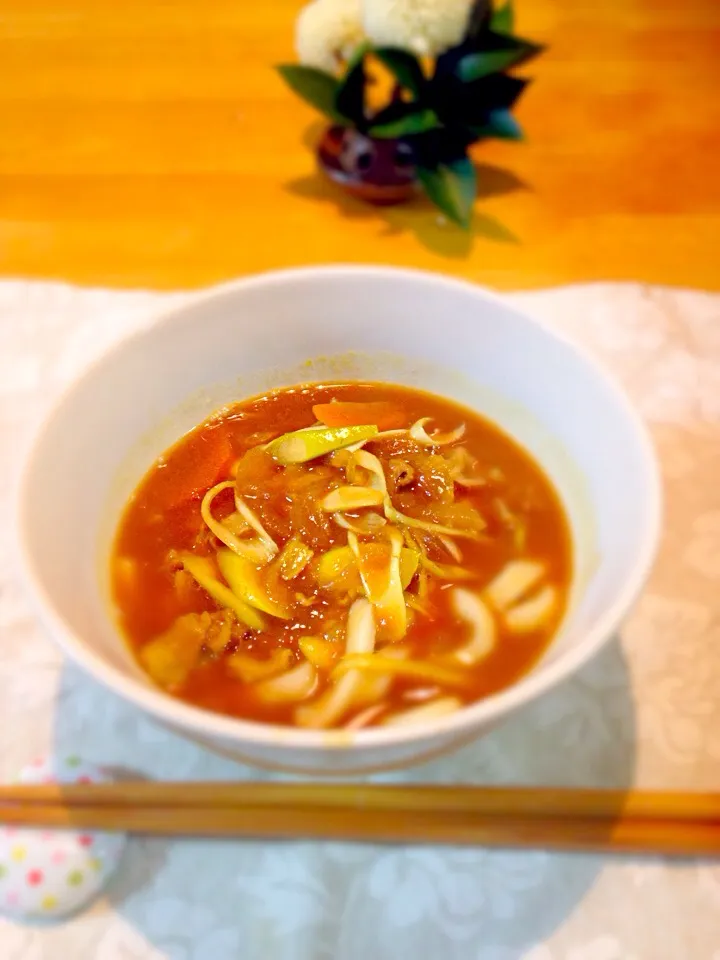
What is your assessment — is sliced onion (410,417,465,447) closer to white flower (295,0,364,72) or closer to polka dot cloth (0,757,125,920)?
polka dot cloth (0,757,125,920)

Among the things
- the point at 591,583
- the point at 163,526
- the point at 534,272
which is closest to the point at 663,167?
the point at 534,272

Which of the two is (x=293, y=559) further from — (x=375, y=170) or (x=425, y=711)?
(x=375, y=170)

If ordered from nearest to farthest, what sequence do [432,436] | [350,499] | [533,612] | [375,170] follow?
1. [533,612]
2. [350,499]
3. [432,436]
4. [375,170]

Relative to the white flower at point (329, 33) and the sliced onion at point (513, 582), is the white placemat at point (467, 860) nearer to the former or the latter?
the sliced onion at point (513, 582)

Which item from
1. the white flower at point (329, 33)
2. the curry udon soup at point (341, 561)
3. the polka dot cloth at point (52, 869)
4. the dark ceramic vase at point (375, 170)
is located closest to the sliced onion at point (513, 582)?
the curry udon soup at point (341, 561)

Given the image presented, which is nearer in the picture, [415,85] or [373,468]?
[373,468]

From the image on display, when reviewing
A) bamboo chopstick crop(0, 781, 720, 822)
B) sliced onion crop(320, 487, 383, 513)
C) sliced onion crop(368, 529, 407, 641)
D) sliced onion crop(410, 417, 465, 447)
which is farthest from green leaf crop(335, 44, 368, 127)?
bamboo chopstick crop(0, 781, 720, 822)

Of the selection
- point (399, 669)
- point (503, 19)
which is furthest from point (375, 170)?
point (399, 669)

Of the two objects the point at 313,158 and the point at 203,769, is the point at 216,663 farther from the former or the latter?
the point at 313,158

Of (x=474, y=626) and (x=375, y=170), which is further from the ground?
(x=375, y=170)

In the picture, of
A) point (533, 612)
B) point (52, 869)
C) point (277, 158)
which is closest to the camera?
point (52, 869)
